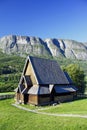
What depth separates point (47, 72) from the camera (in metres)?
48.0

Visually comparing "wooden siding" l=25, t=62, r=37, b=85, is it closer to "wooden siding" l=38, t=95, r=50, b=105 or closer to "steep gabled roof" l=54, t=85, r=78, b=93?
"wooden siding" l=38, t=95, r=50, b=105

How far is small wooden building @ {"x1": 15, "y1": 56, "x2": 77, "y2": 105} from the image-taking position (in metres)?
42.4

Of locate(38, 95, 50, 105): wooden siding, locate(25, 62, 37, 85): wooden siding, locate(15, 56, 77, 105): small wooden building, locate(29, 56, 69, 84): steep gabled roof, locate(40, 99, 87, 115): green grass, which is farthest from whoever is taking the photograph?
locate(29, 56, 69, 84): steep gabled roof

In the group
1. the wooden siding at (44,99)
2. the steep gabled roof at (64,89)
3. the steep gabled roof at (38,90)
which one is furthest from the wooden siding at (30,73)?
the steep gabled roof at (64,89)

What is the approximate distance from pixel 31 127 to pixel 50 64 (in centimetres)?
2903

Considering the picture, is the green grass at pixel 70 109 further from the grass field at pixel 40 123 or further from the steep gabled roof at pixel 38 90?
the grass field at pixel 40 123

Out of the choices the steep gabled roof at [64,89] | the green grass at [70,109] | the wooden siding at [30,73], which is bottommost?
the green grass at [70,109]

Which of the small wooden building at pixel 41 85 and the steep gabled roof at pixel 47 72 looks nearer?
the small wooden building at pixel 41 85

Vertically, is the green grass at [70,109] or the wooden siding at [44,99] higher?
the wooden siding at [44,99]

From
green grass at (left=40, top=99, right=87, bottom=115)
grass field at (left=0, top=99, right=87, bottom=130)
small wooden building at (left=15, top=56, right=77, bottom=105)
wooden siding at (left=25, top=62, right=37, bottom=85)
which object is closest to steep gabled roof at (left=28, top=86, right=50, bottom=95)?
small wooden building at (left=15, top=56, right=77, bottom=105)

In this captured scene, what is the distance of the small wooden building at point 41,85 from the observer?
4238 centimetres

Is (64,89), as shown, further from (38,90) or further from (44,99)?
(38,90)

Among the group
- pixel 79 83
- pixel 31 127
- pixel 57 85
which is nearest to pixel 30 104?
pixel 57 85

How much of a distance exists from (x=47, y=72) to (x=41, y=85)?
5455 mm
